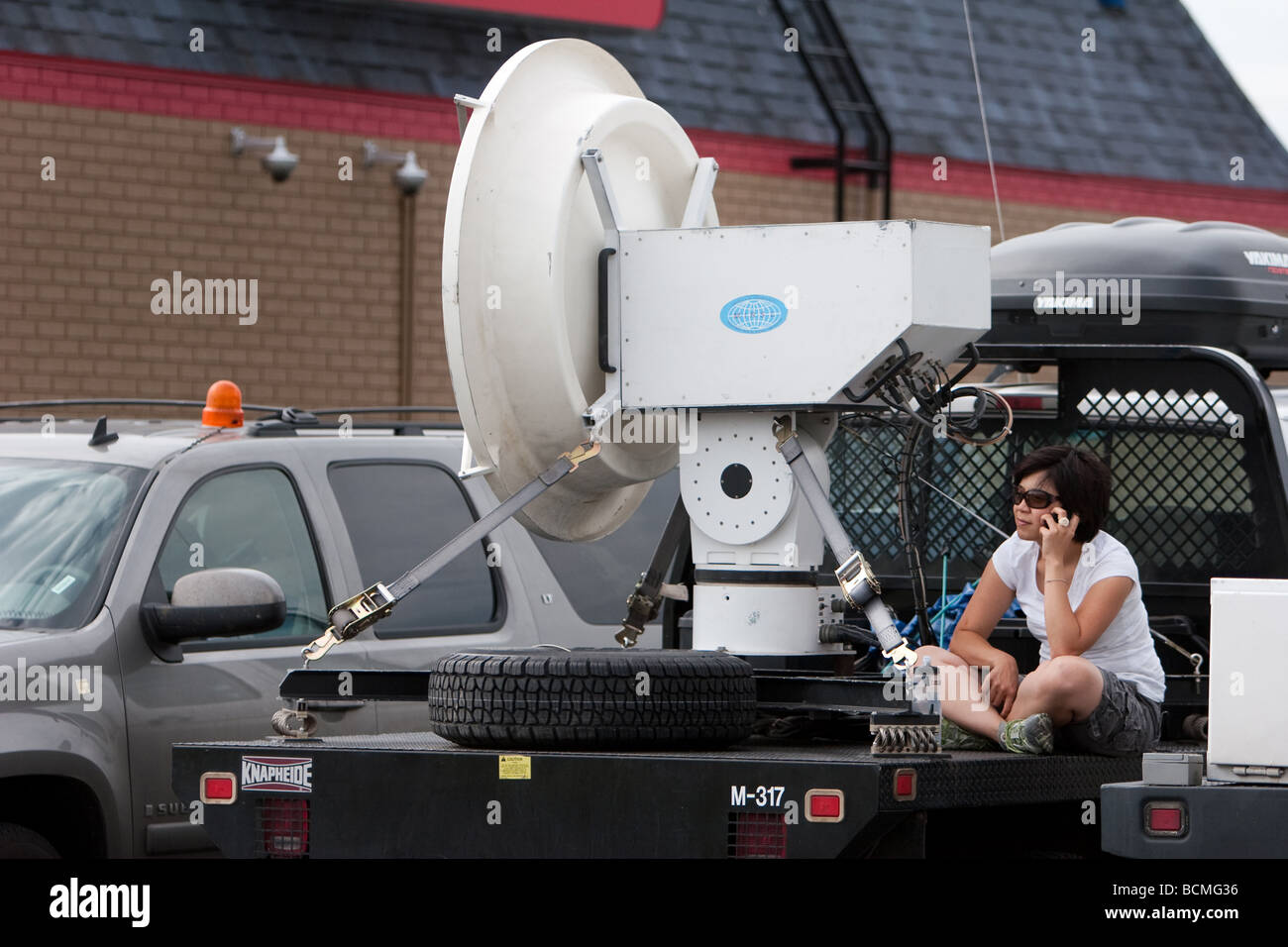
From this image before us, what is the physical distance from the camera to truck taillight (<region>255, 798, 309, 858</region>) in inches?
189

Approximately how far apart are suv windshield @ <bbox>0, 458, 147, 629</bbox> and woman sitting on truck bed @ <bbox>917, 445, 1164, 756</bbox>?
8.30 feet

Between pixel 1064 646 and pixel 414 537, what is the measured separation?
2719 mm

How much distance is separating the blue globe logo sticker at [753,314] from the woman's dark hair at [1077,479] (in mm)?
800

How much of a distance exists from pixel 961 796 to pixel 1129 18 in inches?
624

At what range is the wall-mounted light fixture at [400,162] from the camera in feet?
45.5

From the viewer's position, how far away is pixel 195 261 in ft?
43.7

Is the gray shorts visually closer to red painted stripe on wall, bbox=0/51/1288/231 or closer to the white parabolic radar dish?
the white parabolic radar dish

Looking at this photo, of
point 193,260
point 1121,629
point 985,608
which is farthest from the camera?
point 193,260

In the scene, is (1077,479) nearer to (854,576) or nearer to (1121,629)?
(1121,629)

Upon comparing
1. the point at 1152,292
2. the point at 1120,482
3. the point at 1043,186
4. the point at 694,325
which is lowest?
the point at 1120,482

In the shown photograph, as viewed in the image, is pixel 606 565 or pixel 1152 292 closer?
pixel 1152 292

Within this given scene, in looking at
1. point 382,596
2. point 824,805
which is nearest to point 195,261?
point 382,596

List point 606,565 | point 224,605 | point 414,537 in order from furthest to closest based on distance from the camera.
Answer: point 606,565 → point 414,537 → point 224,605

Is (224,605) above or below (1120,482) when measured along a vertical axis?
below
